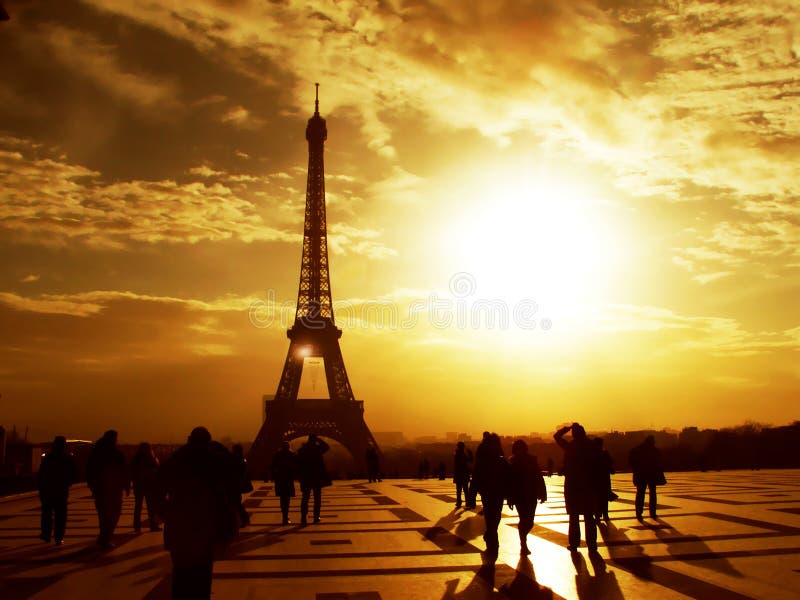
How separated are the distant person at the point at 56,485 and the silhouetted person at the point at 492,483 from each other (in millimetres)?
6990

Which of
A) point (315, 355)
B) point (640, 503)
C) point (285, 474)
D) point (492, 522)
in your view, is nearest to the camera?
point (492, 522)

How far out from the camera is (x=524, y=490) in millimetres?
11023

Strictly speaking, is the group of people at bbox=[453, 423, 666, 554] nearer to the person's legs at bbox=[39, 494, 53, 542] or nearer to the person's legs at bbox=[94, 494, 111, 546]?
the person's legs at bbox=[94, 494, 111, 546]

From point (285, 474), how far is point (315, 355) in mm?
50312

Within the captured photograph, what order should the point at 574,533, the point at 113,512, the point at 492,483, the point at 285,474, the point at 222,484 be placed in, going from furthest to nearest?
1. the point at 285,474
2. the point at 113,512
3. the point at 574,533
4. the point at 492,483
5. the point at 222,484

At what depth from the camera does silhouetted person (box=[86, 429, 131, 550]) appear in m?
12.4

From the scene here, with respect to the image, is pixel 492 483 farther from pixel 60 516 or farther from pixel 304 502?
pixel 60 516

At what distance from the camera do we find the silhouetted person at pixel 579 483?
1094cm

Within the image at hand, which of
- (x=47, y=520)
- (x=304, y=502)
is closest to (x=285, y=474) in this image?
(x=304, y=502)

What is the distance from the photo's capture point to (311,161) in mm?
64062

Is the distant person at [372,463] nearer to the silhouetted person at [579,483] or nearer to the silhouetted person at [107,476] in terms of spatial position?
the silhouetted person at [107,476]

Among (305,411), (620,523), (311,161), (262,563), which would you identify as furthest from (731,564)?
(311,161)

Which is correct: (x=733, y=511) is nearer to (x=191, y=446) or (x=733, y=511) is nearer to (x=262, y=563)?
(x=262, y=563)

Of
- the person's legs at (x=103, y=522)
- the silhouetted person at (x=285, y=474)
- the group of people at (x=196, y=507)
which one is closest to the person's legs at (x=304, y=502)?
the silhouetted person at (x=285, y=474)
